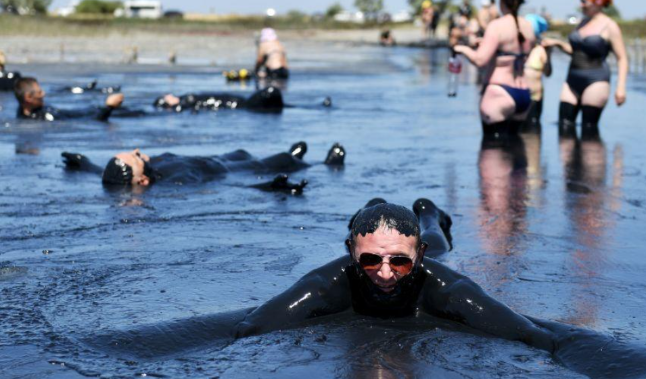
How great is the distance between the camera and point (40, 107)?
51.0 feet

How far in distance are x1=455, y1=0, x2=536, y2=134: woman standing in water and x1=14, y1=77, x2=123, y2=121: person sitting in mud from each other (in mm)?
4930

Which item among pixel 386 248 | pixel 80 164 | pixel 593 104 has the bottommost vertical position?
pixel 80 164

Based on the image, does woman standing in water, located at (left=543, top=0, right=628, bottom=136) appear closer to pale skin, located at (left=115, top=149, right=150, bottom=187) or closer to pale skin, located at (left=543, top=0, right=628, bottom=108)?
pale skin, located at (left=543, top=0, right=628, bottom=108)

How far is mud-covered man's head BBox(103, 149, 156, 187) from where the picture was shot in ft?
32.7

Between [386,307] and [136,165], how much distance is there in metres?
4.71

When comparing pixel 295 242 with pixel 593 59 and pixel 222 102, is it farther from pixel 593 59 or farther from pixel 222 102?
pixel 222 102

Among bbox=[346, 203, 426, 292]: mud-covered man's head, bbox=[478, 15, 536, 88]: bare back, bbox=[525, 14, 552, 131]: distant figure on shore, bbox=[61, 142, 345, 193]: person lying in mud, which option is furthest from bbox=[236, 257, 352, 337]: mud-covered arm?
bbox=[525, 14, 552, 131]: distant figure on shore

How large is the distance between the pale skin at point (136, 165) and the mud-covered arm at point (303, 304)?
14.7 ft

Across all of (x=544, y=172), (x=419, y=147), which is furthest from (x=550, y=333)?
(x=419, y=147)

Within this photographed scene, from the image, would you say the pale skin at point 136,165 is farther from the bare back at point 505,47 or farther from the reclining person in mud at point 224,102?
the reclining person in mud at point 224,102

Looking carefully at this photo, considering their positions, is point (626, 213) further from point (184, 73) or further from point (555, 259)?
point (184, 73)

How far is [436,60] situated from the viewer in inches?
1529

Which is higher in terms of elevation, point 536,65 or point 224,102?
point 536,65

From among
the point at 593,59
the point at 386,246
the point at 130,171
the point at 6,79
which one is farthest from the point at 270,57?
the point at 386,246
